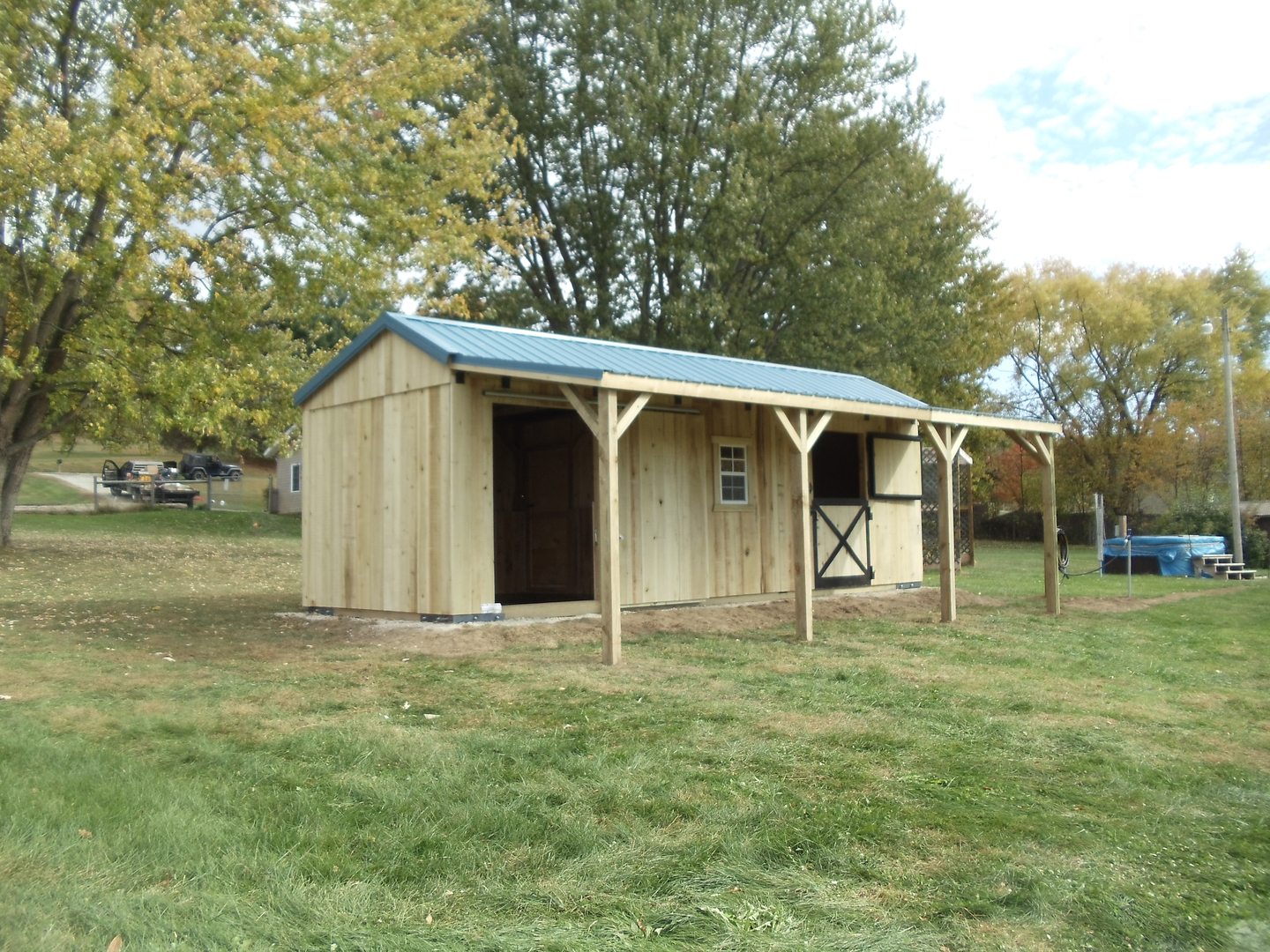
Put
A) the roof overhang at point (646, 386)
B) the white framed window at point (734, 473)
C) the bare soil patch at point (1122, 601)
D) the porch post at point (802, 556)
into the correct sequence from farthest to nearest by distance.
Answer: the bare soil patch at point (1122, 601) < the white framed window at point (734, 473) < the porch post at point (802, 556) < the roof overhang at point (646, 386)

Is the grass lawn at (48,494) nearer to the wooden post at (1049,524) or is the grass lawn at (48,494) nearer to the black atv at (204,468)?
the black atv at (204,468)

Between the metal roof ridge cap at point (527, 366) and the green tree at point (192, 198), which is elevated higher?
the green tree at point (192, 198)

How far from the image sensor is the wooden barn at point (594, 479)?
32.1 ft

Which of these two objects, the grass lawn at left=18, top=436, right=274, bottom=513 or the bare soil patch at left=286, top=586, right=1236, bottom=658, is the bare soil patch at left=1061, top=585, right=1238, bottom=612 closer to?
the bare soil patch at left=286, top=586, right=1236, bottom=658

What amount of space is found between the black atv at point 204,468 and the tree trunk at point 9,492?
1923 cm

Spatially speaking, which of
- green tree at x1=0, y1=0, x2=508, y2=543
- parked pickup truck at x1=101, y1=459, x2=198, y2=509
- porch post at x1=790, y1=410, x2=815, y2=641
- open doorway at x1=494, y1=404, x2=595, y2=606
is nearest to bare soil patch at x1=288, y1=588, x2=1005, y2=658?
porch post at x1=790, y1=410, x2=815, y2=641

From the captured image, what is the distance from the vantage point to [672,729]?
5723 millimetres

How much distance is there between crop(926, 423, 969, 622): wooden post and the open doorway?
410 cm

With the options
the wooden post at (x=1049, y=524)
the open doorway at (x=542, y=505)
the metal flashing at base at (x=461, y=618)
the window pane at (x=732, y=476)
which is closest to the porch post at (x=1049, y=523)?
the wooden post at (x=1049, y=524)

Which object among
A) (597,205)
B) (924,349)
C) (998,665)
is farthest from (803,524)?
(924,349)

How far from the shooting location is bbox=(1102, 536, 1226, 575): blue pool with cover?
2012 cm

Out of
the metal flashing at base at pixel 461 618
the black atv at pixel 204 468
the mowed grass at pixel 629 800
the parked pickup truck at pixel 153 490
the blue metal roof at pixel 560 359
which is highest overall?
the black atv at pixel 204 468

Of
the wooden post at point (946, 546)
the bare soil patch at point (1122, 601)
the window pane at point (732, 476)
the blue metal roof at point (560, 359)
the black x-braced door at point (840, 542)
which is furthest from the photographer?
the black x-braced door at point (840, 542)

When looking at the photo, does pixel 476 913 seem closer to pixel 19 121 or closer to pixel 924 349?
pixel 19 121
